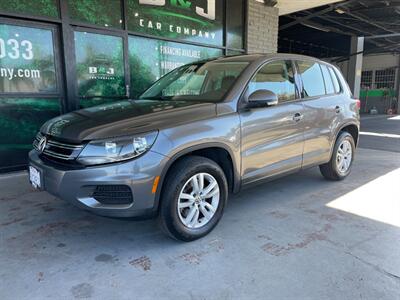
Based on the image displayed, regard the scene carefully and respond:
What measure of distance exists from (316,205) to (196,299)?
7.46 feet

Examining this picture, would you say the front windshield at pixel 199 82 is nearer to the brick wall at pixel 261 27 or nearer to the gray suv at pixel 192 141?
the gray suv at pixel 192 141

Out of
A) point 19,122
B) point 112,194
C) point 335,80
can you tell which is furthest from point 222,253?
point 19,122

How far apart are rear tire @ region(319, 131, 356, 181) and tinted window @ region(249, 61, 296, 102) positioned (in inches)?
51.4

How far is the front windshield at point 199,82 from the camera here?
134 inches

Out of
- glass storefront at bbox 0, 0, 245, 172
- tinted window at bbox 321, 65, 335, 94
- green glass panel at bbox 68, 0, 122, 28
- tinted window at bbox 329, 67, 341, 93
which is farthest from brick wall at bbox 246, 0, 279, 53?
tinted window at bbox 321, 65, 335, 94

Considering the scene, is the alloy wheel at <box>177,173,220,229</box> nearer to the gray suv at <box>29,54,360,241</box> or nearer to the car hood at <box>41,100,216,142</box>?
the gray suv at <box>29,54,360,241</box>

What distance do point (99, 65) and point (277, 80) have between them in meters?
3.60

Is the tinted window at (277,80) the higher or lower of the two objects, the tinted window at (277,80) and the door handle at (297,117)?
the higher

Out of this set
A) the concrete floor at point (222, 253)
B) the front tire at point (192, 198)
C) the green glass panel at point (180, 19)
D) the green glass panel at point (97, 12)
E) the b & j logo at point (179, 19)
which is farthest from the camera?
the b & j logo at point (179, 19)

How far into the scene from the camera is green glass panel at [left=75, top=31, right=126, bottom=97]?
5777mm

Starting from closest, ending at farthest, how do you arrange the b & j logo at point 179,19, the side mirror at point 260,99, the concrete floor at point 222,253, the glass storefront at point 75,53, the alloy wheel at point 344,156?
the concrete floor at point 222,253, the side mirror at point 260,99, the alloy wheel at point 344,156, the glass storefront at point 75,53, the b & j logo at point 179,19

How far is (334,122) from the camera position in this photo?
4.45m

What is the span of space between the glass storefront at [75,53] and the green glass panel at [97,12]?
0.05ft

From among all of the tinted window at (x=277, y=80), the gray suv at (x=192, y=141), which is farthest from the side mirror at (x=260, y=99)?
the tinted window at (x=277, y=80)
